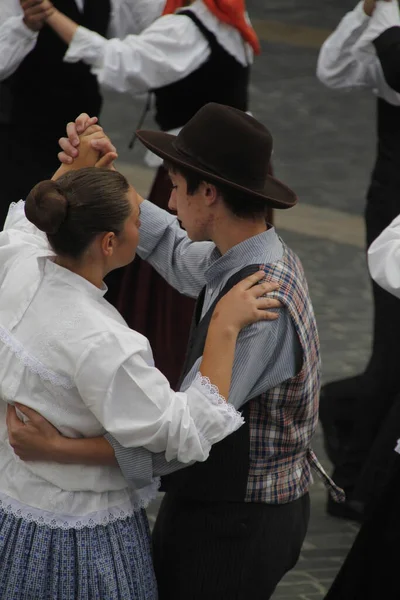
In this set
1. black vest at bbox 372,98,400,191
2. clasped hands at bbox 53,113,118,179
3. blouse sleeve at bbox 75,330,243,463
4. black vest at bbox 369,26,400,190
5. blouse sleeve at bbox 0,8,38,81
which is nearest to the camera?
blouse sleeve at bbox 75,330,243,463

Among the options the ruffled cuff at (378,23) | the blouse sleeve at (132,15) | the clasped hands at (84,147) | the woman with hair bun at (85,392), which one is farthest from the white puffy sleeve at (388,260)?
the blouse sleeve at (132,15)

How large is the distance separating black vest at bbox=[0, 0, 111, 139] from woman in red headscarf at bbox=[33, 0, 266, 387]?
89mm

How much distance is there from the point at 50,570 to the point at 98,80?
2763mm

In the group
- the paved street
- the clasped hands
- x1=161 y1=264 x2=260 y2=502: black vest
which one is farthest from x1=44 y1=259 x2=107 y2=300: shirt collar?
the paved street

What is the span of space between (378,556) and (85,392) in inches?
45.9

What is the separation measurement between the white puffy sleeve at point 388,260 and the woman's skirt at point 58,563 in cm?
101

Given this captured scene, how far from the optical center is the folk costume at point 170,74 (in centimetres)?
480

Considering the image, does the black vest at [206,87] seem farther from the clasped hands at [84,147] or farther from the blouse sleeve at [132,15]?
the clasped hands at [84,147]

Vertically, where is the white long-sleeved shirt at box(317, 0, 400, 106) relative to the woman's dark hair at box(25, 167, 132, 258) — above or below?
below

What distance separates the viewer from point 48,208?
246 centimetres

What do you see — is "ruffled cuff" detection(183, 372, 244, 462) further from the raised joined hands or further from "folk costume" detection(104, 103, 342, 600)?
the raised joined hands

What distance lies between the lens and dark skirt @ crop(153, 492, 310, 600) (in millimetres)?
2715

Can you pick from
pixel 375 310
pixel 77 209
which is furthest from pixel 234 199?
pixel 375 310

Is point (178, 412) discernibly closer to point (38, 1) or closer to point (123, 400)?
point (123, 400)
